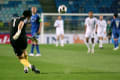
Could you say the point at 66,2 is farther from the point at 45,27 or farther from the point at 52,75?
the point at 52,75

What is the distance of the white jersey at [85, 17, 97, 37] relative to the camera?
63.4ft

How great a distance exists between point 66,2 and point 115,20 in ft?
43.3

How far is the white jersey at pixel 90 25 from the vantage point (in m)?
19.3

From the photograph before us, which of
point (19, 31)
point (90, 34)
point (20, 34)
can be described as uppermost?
point (19, 31)

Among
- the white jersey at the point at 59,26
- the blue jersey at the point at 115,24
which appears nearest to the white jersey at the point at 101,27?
the blue jersey at the point at 115,24

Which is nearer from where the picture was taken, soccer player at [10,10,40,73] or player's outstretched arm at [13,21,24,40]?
player's outstretched arm at [13,21,24,40]

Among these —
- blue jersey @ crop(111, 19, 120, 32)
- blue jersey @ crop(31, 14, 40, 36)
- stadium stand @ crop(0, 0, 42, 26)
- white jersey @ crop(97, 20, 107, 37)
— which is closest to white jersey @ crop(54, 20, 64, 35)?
white jersey @ crop(97, 20, 107, 37)

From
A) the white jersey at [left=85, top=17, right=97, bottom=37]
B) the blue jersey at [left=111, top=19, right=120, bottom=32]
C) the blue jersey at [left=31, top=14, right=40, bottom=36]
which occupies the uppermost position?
the blue jersey at [left=31, top=14, right=40, bottom=36]

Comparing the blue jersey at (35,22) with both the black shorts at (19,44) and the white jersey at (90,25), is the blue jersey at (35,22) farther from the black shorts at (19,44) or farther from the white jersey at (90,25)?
the black shorts at (19,44)

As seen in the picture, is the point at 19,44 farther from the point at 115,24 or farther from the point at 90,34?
the point at 115,24

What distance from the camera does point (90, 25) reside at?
1947 centimetres

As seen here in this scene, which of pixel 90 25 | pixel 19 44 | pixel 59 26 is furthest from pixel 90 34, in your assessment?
pixel 59 26

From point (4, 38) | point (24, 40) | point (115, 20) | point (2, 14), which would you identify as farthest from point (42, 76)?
point (2, 14)

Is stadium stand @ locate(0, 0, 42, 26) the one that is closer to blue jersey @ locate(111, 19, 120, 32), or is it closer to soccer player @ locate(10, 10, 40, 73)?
blue jersey @ locate(111, 19, 120, 32)
